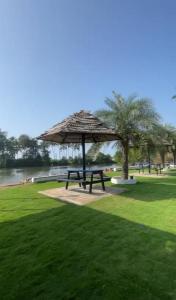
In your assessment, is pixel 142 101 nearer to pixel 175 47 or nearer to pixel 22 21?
pixel 175 47

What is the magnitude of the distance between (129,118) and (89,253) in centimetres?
923

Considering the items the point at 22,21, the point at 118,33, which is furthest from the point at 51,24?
the point at 118,33

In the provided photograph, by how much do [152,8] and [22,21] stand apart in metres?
5.85

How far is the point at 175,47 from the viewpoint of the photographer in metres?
10.6

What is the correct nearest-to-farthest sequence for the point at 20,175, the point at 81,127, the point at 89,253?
the point at 89,253 → the point at 81,127 → the point at 20,175

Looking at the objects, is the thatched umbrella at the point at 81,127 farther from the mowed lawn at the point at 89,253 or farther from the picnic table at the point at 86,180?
the mowed lawn at the point at 89,253

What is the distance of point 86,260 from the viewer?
10.9 feet

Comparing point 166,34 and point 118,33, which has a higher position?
point 118,33

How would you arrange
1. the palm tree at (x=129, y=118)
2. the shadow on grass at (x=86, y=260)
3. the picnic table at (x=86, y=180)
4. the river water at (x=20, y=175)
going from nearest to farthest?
the shadow on grass at (x=86, y=260), the picnic table at (x=86, y=180), the palm tree at (x=129, y=118), the river water at (x=20, y=175)

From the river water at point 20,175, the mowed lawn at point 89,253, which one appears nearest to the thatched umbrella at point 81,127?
the mowed lawn at point 89,253

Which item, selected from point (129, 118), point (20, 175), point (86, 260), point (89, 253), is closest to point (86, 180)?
point (129, 118)

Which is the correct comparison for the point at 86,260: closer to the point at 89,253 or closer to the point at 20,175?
the point at 89,253

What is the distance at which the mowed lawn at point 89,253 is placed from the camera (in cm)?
265

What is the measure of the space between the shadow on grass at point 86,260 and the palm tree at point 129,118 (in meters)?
7.45
